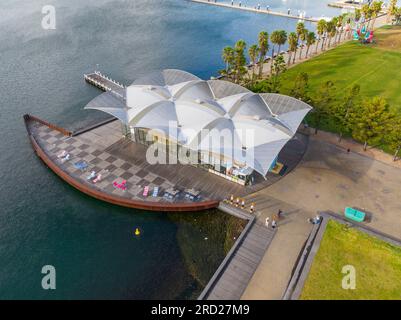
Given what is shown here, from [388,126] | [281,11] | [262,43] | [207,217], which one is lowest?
[207,217]

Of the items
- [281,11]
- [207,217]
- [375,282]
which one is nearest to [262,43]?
[207,217]

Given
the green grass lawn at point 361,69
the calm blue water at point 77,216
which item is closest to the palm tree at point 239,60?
the green grass lawn at point 361,69

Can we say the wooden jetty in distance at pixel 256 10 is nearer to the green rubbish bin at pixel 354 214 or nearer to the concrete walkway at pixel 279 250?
the green rubbish bin at pixel 354 214

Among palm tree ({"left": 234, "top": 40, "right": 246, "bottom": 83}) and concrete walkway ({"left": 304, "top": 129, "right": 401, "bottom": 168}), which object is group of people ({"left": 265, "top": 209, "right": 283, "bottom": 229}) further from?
palm tree ({"left": 234, "top": 40, "right": 246, "bottom": 83})

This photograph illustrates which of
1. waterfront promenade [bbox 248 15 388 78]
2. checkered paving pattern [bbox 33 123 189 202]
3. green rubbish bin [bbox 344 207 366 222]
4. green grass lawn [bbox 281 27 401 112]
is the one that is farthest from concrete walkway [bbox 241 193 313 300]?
waterfront promenade [bbox 248 15 388 78]

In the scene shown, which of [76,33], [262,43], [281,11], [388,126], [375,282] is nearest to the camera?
[375,282]
